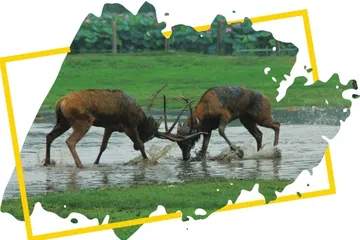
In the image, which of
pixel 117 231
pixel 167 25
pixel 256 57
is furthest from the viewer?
pixel 256 57

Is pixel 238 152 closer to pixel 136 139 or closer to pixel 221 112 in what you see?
pixel 221 112

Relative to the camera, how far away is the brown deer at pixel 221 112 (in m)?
19.7

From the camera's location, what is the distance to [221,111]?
1989 cm

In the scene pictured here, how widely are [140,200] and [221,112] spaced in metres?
4.59

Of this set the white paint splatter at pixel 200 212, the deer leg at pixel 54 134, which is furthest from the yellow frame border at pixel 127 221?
the deer leg at pixel 54 134

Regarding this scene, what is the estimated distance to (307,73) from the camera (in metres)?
15.6

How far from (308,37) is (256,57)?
6.12 meters

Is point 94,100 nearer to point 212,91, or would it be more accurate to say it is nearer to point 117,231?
point 212,91

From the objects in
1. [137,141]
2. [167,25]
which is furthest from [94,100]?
[167,25]

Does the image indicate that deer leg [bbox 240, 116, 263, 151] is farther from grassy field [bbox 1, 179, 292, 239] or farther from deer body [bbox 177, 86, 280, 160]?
grassy field [bbox 1, 179, 292, 239]

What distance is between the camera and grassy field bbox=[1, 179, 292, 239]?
1504cm

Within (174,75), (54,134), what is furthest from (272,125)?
(54,134)

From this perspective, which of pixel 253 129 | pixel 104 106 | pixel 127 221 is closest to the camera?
pixel 127 221

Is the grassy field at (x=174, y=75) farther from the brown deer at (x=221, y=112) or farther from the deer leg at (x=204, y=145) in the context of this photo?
the deer leg at (x=204, y=145)
